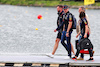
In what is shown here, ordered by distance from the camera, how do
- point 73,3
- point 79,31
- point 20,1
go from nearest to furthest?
point 79,31
point 73,3
point 20,1

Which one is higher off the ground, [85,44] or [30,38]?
[30,38]

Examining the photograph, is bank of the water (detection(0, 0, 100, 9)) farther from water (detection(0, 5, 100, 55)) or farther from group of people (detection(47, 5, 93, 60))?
group of people (detection(47, 5, 93, 60))

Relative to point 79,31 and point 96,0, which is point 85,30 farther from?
point 96,0

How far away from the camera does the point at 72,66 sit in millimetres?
8953

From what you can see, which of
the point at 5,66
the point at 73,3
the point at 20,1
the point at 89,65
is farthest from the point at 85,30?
the point at 20,1

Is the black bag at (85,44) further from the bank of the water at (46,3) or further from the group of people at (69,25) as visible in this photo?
the bank of the water at (46,3)

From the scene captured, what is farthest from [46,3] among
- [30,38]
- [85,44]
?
[85,44]

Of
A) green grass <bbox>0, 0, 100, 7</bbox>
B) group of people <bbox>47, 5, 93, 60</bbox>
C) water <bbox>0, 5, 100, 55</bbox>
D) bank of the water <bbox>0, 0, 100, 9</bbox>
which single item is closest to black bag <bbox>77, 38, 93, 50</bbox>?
group of people <bbox>47, 5, 93, 60</bbox>

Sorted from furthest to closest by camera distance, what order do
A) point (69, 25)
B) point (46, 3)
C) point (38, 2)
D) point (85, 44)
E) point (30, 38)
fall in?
point (38, 2), point (46, 3), point (30, 38), point (69, 25), point (85, 44)

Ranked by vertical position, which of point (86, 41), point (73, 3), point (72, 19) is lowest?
point (86, 41)

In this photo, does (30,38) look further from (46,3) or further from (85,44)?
(46,3)

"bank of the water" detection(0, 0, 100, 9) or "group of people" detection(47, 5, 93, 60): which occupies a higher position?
"bank of the water" detection(0, 0, 100, 9)

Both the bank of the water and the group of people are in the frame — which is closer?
the group of people

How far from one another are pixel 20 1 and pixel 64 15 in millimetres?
73429
